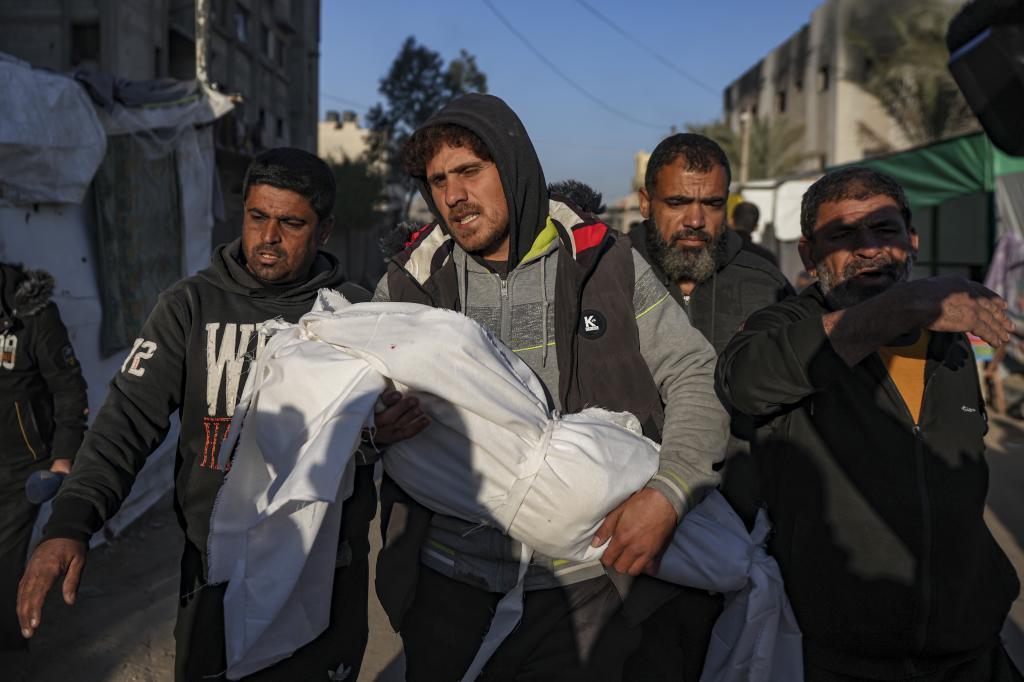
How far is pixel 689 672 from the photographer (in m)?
2.30

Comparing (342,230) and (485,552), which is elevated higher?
(342,230)

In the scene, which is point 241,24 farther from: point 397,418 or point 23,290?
point 397,418

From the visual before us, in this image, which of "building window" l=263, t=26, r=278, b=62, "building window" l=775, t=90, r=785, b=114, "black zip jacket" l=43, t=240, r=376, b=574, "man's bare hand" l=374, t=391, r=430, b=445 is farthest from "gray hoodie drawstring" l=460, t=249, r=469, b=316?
"building window" l=775, t=90, r=785, b=114

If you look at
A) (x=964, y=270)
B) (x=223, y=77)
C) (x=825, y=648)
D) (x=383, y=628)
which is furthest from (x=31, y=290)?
(x=223, y=77)

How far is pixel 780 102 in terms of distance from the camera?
3141 cm

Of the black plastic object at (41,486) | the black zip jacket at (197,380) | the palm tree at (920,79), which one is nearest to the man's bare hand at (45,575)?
the black zip jacket at (197,380)

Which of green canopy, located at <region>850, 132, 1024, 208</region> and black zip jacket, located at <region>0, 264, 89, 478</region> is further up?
green canopy, located at <region>850, 132, 1024, 208</region>

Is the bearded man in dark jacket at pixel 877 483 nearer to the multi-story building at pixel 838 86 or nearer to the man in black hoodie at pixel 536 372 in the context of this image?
the man in black hoodie at pixel 536 372

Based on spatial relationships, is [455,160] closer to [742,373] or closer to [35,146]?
[742,373]

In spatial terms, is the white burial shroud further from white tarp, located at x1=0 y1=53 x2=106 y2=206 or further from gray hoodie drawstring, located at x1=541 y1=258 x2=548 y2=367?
white tarp, located at x1=0 y1=53 x2=106 y2=206

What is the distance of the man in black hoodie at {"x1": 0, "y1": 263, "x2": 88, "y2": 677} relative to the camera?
3914 mm

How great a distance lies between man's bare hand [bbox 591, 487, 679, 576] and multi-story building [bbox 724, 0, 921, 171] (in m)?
23.6

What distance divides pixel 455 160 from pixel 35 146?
4.15 meters

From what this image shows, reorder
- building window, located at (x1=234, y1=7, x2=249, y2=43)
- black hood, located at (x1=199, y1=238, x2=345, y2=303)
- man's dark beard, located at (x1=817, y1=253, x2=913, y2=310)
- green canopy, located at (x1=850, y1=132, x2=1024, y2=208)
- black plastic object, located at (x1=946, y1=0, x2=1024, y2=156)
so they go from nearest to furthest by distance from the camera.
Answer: black plastic object, located at (x1=946, y1=0, x2=1024, y2=156), man's dark beard, located at (x1=817, y1=253, x2=913, y2=310), black hood, located at (x1=199, y1=238, x2=345, y2=303), green canopy, located at (x1=850, y1=132, x2=1024, y2=208), building window, located at (x1=234, y1=7, x2=249, y2=43)
